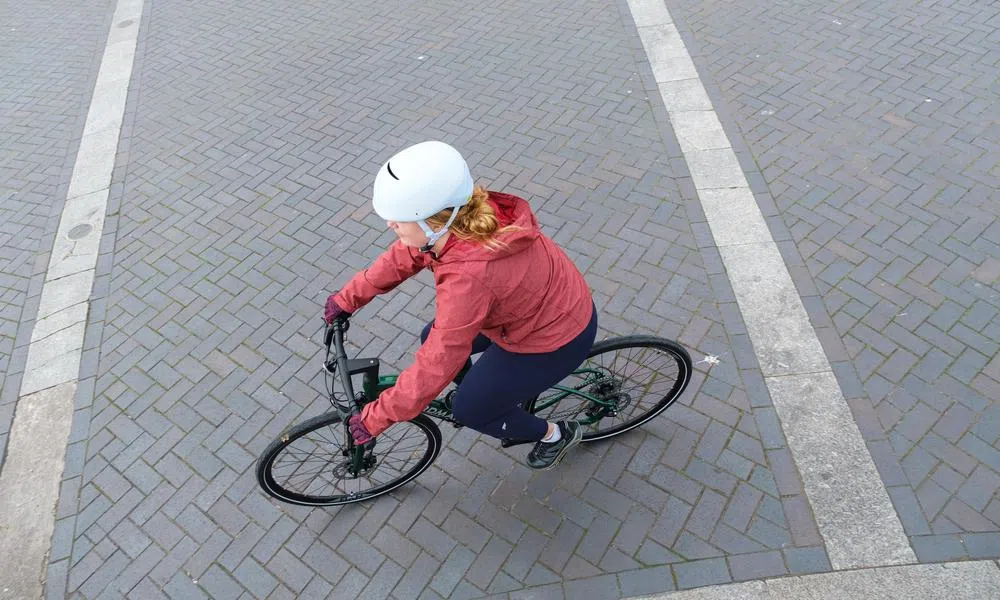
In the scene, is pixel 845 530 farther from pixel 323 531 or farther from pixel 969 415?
pixel 323 531

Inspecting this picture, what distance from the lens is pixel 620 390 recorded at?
3961 millimetres

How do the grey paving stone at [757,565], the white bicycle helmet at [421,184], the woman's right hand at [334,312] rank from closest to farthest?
the white bicycle helmet at [421,184]
the woman's right hand at [334,312]
the grey paving stone at [757,565]

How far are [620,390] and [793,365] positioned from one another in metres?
1.18

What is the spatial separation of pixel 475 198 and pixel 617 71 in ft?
16.5

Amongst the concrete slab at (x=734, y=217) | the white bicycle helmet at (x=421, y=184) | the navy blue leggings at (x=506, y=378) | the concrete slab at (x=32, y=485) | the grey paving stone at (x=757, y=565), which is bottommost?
the concrete slab at (x=32, y=485)

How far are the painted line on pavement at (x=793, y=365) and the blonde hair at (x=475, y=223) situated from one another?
7.68 feet

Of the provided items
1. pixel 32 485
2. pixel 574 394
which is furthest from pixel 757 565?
pixel 32 485

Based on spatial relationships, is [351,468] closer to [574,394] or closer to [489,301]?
[574,394]

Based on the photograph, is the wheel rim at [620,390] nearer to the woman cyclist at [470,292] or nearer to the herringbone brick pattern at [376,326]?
the herringbone brick pattern at [376,326]

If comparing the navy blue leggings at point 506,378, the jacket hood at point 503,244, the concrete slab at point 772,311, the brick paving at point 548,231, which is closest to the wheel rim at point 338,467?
the brick paving at point 548,231

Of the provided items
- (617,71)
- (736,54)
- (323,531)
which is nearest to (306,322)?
(323,531)

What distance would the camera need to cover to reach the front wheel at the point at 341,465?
11.7 feet

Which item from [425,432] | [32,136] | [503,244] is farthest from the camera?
[32,136]

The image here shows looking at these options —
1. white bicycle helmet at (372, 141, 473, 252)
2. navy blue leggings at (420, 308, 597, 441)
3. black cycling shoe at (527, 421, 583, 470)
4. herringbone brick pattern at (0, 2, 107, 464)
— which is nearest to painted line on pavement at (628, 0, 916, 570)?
black cycling shoe at (527, 421, 583, 470)
